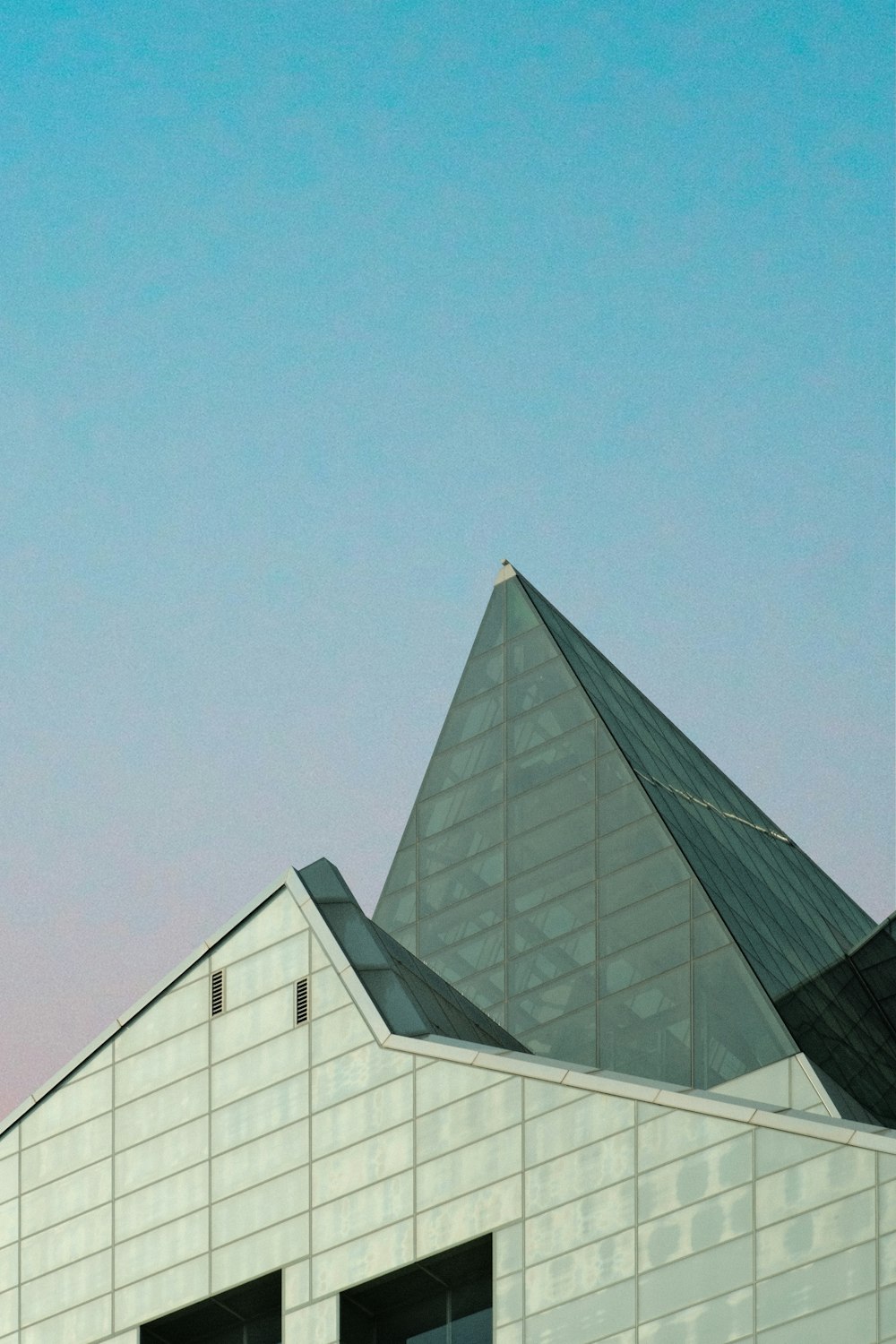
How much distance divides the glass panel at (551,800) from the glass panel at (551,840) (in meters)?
0.33

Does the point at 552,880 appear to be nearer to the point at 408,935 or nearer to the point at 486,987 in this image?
the point at 486,987

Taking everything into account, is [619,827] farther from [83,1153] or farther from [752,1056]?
[83,1153]

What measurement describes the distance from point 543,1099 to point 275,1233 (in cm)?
703

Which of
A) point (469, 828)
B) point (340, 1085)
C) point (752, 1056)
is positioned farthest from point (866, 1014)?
point (340, 1085)

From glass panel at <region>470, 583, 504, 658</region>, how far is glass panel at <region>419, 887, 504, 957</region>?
32.9ft

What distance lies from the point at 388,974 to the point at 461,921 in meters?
23.9

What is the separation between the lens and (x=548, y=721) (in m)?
86.9

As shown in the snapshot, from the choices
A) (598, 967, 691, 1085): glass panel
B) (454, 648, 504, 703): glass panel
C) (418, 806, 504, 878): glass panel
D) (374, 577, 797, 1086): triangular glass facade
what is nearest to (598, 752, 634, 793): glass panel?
(374, 577, 797, 1086): triangular glass facade

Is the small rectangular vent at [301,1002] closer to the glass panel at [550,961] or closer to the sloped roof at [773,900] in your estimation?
the sloped roof at [773,900]

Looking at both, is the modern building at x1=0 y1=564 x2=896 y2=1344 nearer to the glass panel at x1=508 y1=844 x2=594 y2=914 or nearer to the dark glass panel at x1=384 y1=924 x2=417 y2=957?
the glass panel at x1=508 y1=844 x2=594 y2=914

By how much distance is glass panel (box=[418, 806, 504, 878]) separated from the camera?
86.2 m

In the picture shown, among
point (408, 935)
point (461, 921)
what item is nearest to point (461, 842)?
point (461, 921)

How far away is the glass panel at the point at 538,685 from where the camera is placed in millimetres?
87500

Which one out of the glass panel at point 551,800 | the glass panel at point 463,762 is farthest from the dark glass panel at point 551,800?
the glass panel at point 463,762
